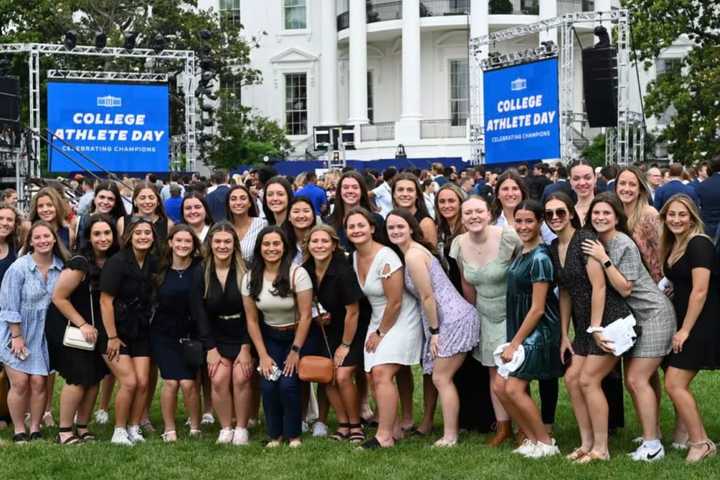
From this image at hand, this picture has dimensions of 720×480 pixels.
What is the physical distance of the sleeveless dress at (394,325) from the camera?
8125 mm

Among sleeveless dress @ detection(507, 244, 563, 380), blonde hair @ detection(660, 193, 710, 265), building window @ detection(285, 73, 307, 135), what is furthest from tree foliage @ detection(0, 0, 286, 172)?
blonde hair @ detection(660, 193, 710, 265)

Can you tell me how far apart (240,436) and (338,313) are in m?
1.21

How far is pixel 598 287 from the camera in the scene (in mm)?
7320

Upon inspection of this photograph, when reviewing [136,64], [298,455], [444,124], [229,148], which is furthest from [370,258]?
[444,124]

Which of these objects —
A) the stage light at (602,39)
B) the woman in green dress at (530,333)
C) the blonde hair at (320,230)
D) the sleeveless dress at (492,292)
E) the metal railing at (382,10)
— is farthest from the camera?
the metal railing at (382,10)

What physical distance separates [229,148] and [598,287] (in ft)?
106

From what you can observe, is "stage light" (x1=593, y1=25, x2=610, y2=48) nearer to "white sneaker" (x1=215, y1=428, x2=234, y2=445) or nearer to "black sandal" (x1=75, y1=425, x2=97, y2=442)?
"white sneaker" (x1=215, y1=428, x2=234, y2=445)

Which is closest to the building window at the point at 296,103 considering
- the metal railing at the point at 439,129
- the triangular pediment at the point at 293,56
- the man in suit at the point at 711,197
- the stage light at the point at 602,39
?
the triangular pediment at the point at 293,56

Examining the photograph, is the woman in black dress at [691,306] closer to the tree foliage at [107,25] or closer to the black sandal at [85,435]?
the black sandal at [85,435]

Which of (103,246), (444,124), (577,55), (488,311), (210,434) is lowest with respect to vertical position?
(210,434)

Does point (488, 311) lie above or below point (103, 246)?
below

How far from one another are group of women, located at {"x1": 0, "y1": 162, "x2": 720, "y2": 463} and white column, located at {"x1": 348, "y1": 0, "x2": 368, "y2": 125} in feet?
110

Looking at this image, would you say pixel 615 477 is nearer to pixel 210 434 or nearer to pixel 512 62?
pixel 210 434

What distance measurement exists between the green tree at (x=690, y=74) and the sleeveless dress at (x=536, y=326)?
23.0 m
